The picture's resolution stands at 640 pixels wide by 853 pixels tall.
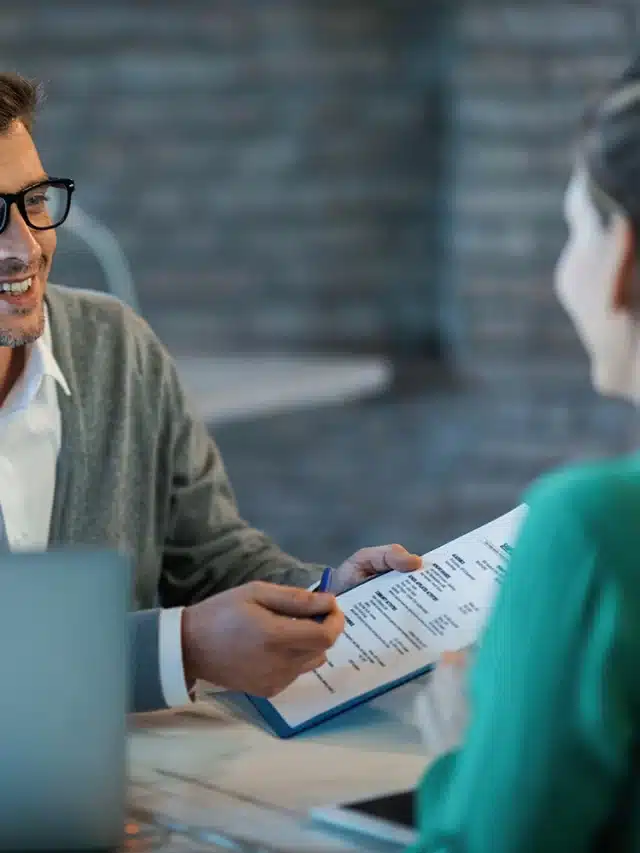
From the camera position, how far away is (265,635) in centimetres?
→ 124

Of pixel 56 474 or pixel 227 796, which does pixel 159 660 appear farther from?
pixel 56 474

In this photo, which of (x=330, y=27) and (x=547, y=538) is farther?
(x=330, y=27)

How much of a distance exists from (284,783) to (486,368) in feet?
9.35

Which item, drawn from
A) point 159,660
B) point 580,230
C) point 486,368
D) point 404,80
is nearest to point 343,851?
point 159,660

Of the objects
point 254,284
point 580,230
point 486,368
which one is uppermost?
point 580,230

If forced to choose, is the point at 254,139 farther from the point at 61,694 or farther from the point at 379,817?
the point at 61,694

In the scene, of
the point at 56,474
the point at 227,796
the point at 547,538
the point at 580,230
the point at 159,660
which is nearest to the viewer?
the point at 547,538

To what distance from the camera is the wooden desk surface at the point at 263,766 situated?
1.07 meters

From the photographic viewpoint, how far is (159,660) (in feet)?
4.30

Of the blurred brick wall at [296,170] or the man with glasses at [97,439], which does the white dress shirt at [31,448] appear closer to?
the man with glasses at [97,439]

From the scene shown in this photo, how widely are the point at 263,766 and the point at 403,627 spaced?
0.71ft

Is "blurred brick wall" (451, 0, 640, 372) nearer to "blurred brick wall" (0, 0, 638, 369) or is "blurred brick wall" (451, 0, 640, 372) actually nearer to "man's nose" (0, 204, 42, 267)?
"blurred brick wall" (0, 0, 638, 369)

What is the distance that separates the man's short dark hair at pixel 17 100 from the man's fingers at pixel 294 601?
787mm

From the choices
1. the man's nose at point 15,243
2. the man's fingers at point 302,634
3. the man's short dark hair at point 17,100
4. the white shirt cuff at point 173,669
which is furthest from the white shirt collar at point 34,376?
the man's fingers at point 302,634
